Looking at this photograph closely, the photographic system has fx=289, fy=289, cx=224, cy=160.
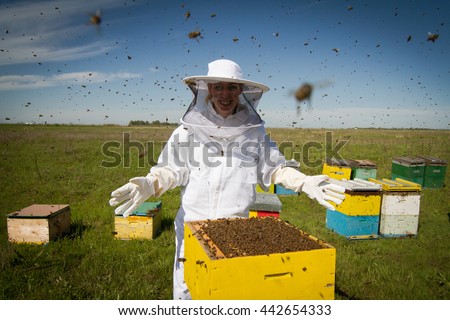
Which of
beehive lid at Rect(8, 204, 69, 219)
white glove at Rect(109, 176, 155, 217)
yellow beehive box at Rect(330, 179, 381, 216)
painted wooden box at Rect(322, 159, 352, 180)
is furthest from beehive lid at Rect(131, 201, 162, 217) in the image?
painted wooden box at Rect(322, 159, 352, 180)

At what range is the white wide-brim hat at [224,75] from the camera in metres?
2.38

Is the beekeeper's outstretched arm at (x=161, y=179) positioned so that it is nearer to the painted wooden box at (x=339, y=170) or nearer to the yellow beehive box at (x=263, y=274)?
the yellow beehive box at (x=263, y=274)

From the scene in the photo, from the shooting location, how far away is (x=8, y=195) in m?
7.53

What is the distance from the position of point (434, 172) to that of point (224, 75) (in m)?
9.38

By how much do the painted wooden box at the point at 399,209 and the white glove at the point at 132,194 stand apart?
15.1 ft

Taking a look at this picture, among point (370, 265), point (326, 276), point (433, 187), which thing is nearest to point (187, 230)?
point (326, 276)

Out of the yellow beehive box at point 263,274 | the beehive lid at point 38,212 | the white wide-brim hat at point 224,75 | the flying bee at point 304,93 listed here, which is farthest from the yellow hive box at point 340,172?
the yellow beehive box at point 263,274

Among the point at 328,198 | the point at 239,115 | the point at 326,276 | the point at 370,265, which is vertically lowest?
the point at 370,265

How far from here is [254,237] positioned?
Result: 1.81m

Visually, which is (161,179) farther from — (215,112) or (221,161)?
(215,112)

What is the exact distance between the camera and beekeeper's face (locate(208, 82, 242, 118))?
100 inches

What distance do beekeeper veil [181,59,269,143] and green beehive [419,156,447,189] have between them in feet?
28.5
